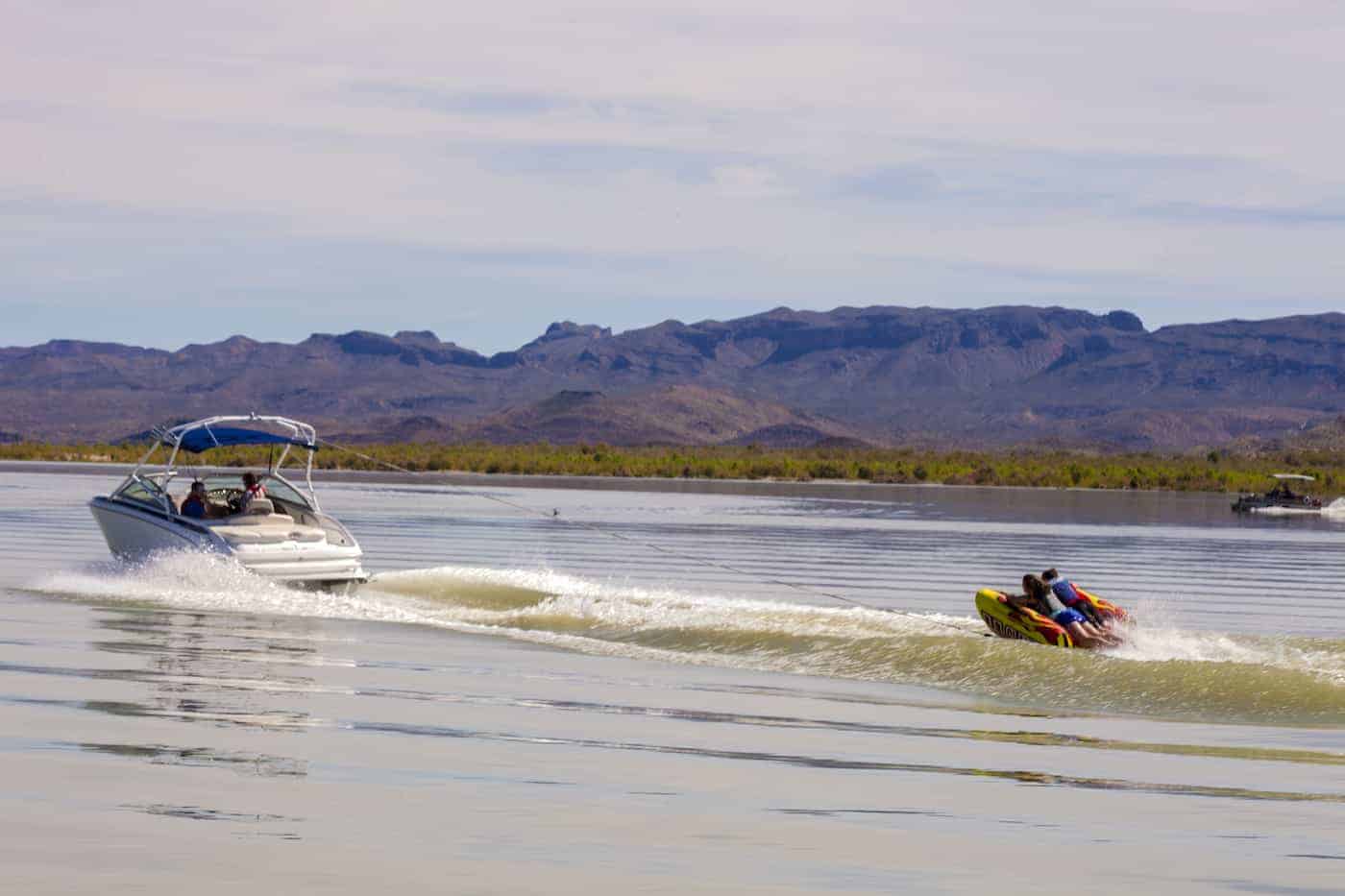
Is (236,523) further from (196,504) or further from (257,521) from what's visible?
(196,504)

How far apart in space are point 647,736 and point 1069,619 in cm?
782

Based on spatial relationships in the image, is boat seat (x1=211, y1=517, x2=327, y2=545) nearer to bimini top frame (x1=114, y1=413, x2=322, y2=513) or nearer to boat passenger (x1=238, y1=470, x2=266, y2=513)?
boat passenger (x1=238, y1=470, x2=266, y2=513)

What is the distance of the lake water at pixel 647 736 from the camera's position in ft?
32.2

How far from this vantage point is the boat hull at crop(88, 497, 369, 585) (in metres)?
25.2

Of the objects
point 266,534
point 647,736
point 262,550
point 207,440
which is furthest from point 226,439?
point 647,736

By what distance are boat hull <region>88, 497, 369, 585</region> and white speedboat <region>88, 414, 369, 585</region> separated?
0.04ft

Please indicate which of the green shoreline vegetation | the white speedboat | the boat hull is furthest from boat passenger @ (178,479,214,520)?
the green shoreline vegetation

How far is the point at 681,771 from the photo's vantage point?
12.4m

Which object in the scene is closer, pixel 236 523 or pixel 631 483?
pixel 236 523

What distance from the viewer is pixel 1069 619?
2048cm

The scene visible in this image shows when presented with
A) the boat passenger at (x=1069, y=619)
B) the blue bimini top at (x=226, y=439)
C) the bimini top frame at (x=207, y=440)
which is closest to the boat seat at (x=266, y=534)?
the bimini top frame at (x=207, y=440)

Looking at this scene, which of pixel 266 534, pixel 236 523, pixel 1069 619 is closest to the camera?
pixel 1069 619

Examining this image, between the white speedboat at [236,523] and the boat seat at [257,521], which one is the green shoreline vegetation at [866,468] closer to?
the white speedboat at [236,523]

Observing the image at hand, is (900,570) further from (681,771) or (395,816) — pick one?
(395,816)
